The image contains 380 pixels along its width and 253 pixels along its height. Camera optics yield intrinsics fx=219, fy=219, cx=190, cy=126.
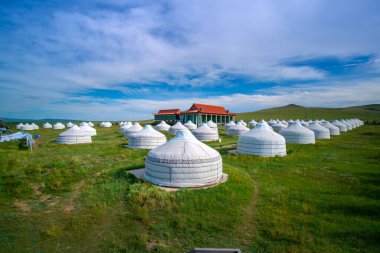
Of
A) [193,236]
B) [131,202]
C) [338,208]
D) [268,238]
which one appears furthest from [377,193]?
[131,202]

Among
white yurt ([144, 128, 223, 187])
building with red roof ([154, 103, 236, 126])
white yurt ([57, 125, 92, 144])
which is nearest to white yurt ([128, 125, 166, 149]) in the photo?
white yurt ([57, 125, 92, 144])

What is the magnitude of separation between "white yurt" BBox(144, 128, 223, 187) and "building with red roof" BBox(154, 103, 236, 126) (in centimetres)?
4248

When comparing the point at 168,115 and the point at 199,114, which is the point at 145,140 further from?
the point at 168,115

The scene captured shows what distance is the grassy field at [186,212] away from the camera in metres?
7.24

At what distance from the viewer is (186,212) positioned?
30.1 feet

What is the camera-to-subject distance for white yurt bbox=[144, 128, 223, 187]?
11.7 m

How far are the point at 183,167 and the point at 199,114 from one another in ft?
145

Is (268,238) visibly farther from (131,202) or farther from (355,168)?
(355,168)

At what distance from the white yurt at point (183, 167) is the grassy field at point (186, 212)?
2.99ft

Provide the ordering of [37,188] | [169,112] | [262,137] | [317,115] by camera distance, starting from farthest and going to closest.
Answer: [317,115] → [169,112] → [262,137] → [37,188]

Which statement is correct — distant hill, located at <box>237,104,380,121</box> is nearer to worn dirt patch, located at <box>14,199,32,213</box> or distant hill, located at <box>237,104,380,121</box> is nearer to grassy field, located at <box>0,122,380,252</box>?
grassy field, located at <box>0,122,380,252</box>

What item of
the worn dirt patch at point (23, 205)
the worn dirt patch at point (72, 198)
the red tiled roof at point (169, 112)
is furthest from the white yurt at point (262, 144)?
the red tiled roof at point (169, 112)

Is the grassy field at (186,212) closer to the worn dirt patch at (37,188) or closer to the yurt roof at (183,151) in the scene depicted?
the worn dirt patch at (37,188)

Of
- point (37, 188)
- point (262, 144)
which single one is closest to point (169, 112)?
point (262, 144)
